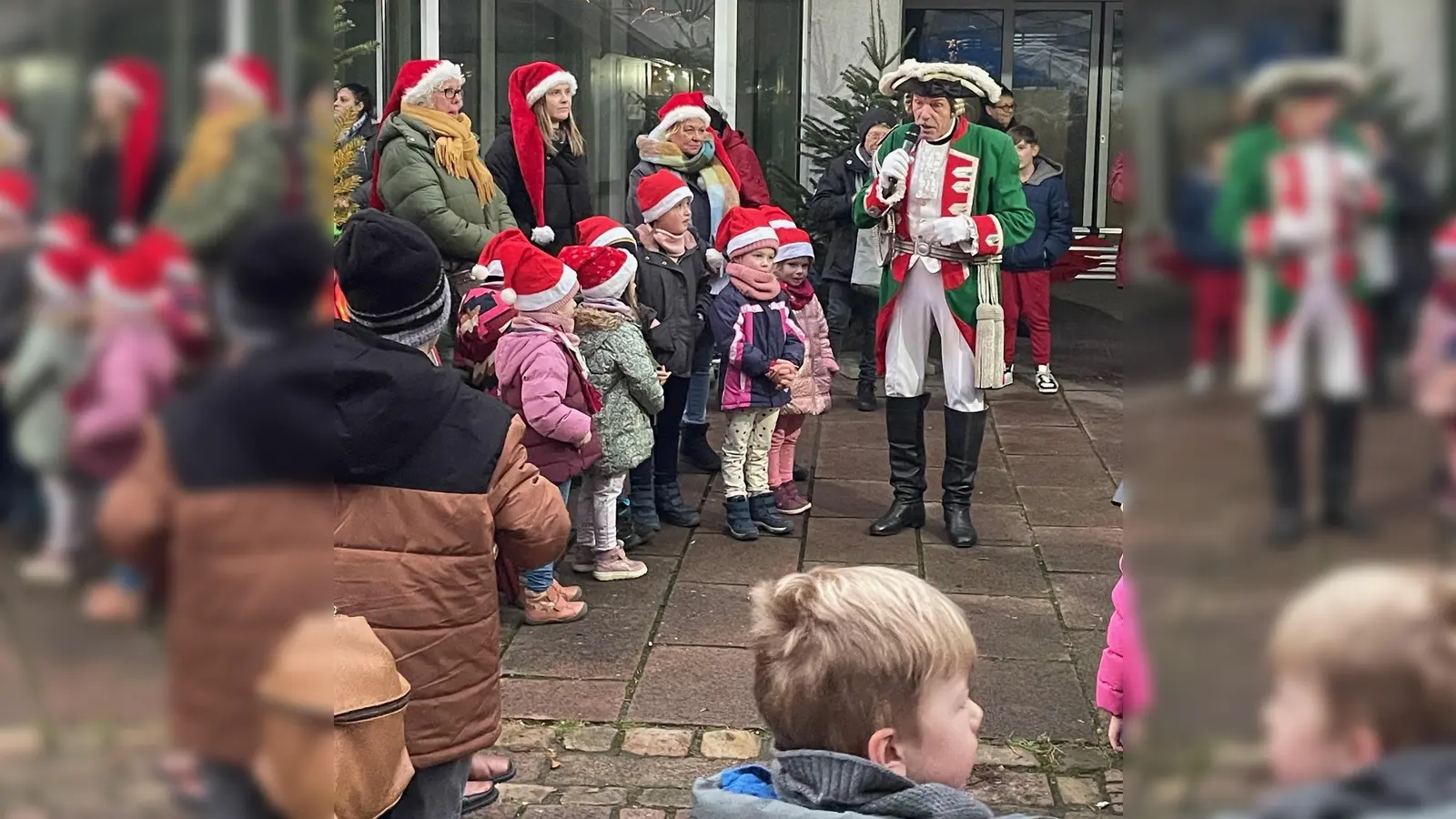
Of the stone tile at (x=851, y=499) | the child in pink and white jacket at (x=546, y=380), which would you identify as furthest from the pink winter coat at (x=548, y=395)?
the stone tile at (x=851, y=499)

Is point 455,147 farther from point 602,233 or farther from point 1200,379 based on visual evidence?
point 1200,379

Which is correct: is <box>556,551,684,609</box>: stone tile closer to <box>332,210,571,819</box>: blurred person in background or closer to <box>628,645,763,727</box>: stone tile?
<box>628,645,763,727</box>: stone tile

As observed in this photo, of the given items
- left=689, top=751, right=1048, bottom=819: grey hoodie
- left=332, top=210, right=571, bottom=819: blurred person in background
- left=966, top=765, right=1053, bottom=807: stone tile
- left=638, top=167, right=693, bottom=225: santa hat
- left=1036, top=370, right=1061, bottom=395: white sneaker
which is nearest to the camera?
left=689, top=751, right=1048, bottom=819: grey hoodie

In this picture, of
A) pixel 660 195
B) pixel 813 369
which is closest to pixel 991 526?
pixel 813 369

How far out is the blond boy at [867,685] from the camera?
6.52 feet

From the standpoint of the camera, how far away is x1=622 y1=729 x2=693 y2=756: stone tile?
147 inches

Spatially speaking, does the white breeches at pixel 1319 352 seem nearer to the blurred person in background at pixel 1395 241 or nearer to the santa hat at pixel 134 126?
the blurred person in background at pixel 1395 241

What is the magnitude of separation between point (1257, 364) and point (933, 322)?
537 centimetres

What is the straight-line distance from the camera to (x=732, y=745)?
3779 mm

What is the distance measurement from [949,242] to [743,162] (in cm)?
323

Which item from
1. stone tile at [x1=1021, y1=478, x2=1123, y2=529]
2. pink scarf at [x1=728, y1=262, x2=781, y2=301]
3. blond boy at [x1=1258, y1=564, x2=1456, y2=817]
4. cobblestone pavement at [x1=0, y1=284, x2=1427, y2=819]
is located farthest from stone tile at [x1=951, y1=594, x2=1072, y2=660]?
blond boy at [x1=1258, y1=564, x2=1456, y2=817]

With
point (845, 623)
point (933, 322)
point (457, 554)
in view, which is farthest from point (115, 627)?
point (933, 322)

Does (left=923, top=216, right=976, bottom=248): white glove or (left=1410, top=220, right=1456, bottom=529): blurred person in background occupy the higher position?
(left=1410, top=220, right=1456, bottom=529): blurred person in background

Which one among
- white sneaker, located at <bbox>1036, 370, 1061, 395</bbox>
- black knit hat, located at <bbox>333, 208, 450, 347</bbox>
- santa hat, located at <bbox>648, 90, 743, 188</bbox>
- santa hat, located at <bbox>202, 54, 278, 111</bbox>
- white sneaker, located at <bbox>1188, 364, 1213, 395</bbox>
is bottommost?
white sneaker, located at <bbox>1036, 370, 1061, 395</bbox>
